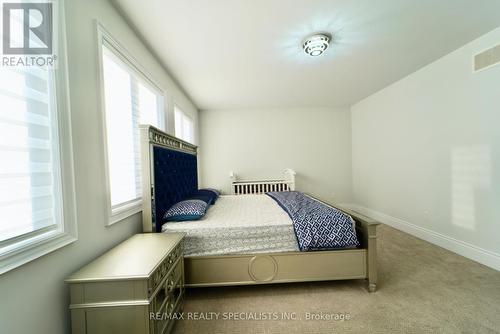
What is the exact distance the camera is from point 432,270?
6.82 ft

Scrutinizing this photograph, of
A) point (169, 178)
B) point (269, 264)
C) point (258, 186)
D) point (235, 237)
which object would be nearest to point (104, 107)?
point (169, 178)

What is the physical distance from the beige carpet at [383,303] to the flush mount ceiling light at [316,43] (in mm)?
2395

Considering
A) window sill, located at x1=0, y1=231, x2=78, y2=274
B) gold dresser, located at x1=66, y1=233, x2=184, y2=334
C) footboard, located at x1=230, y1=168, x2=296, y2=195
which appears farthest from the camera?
footboard, located at x1=230, y1=168, x2=296, y2=195

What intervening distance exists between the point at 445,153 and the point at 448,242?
115 centimetres

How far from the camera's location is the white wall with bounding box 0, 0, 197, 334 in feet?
2.88

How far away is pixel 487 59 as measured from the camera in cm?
208

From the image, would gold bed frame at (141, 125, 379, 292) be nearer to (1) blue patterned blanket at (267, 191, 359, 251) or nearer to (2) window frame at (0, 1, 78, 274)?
(1) blue patterned blanket at (267, 191, 359, 251)

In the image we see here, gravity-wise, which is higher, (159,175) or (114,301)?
(159,175)

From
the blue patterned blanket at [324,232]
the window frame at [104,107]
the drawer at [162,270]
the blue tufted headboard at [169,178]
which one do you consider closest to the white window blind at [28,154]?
the window frame at [104,107]

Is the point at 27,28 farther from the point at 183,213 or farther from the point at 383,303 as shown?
the point at 383,303

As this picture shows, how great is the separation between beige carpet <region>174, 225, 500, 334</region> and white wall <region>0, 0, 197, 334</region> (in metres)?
0.81

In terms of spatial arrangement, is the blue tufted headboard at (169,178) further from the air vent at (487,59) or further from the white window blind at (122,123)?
the air vent at (487,59)

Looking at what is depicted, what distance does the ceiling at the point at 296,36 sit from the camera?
5.36ft

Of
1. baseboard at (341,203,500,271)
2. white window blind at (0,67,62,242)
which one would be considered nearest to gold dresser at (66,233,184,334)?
white window blind at (0,67,62,242)
